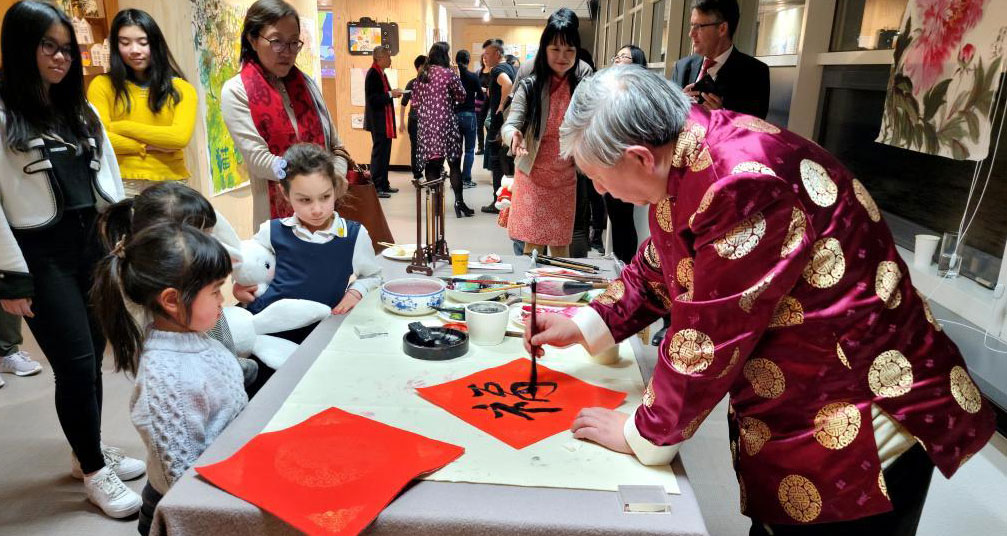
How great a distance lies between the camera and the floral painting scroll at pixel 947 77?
1443mm

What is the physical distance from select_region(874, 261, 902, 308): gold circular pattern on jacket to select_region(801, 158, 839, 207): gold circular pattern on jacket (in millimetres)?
121

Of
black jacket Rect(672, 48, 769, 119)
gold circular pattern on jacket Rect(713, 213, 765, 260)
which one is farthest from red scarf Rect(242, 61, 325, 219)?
gold circular pattern on jacket Rect(713, 213, 765, 260)

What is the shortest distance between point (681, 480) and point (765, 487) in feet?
0.52

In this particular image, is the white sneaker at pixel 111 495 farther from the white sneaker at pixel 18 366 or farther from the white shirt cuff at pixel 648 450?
the white shirt cuff at pixel 648 450

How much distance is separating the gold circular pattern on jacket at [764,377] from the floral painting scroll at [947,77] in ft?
3.10

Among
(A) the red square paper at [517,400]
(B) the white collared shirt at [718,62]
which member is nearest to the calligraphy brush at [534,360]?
(A) the red square paper at [517,400]

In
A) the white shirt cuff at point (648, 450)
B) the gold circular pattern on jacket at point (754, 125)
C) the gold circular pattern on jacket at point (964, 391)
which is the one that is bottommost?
the white shirt cuff at point (648, 450)

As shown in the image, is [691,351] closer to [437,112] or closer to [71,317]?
[71,317]

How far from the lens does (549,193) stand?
2902 millimetres

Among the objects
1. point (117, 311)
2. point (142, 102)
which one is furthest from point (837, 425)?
point (142, 102)

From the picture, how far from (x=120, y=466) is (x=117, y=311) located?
1.18 m

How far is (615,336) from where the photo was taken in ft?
4.23

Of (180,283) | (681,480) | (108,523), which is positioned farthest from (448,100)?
(681,480)

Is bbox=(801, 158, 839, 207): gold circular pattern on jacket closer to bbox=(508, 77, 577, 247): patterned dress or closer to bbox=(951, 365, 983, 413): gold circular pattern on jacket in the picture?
bbox=(951, 365, 983, 413): gold circular pattern on jacket
